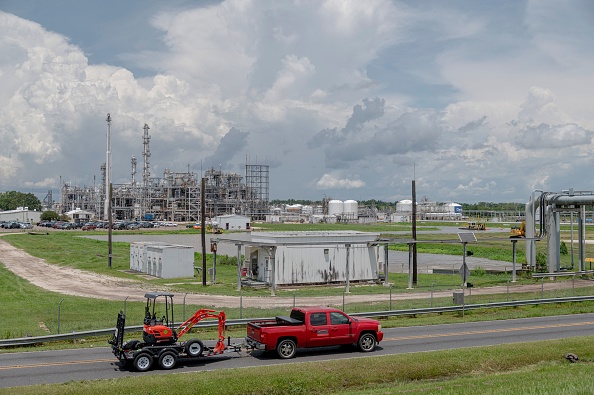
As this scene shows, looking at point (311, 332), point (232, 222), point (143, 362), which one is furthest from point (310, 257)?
point (232, 222)

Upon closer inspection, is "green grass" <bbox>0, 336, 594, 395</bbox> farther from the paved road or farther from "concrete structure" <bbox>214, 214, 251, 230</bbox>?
"concrete structure" <bbox>214, 214, 251, 230</bbox>

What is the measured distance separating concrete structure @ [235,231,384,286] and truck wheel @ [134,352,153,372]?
78.3ft

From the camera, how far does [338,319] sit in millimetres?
20656

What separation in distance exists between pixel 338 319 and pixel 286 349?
2142mm

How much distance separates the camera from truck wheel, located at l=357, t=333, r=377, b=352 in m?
20.6

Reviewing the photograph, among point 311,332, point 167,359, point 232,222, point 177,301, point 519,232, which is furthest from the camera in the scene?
point 232,222

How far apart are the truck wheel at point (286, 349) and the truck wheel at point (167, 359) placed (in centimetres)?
337

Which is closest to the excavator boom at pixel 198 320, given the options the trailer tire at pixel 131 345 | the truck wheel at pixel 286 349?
the trailer tire at pixel 131 345

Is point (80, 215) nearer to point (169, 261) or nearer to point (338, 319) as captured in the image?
point (169, 261)

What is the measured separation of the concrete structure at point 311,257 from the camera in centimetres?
4347


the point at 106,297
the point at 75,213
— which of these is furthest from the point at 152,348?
the point at 75,213

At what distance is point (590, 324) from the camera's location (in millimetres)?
26281

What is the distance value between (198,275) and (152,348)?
114 feet

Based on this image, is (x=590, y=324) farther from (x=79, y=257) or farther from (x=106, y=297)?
(x=79, y=257)
